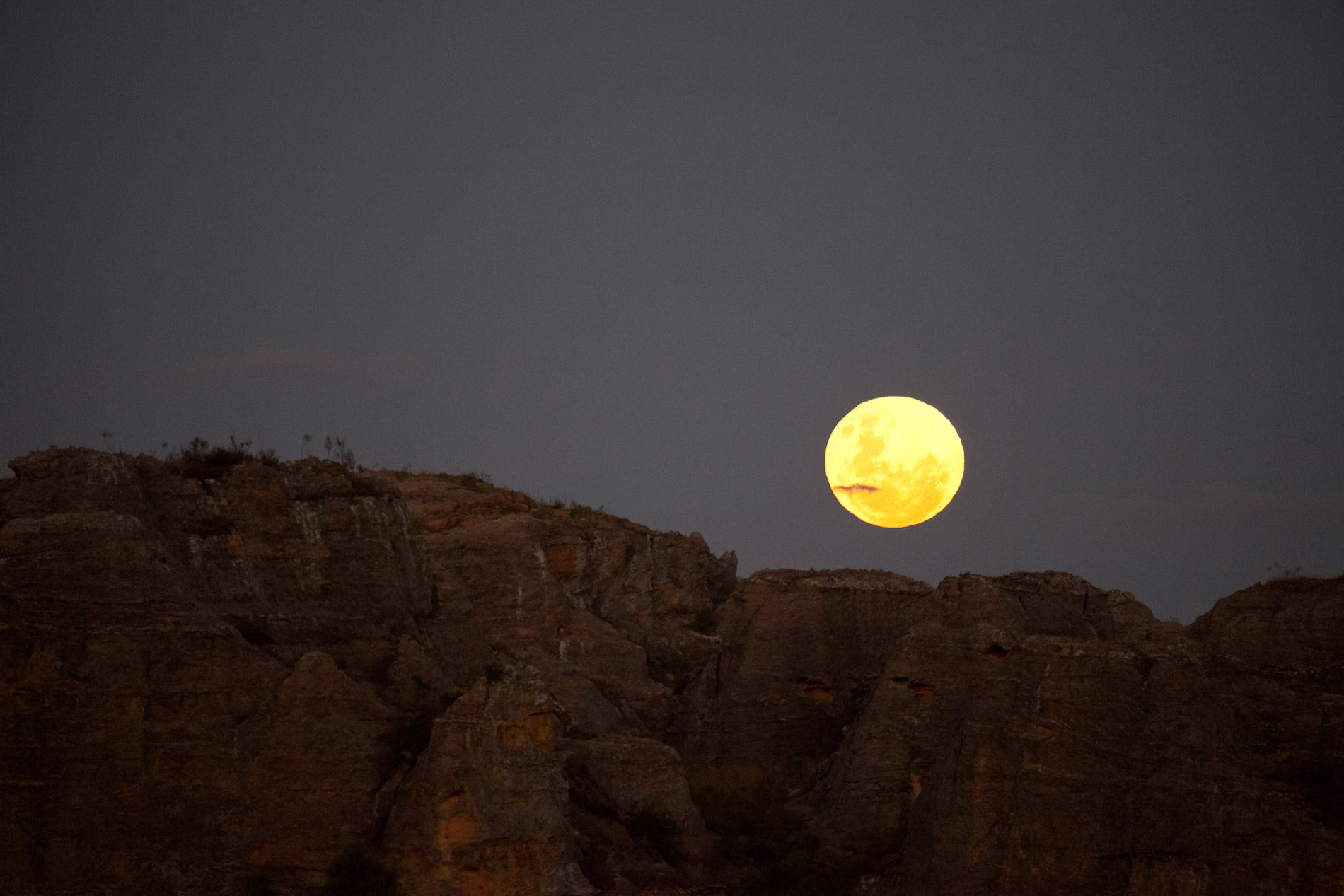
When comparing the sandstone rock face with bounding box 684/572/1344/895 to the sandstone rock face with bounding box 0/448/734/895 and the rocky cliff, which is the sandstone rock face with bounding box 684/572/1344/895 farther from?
the sandstone rock face with bounding box 0/448/734/895

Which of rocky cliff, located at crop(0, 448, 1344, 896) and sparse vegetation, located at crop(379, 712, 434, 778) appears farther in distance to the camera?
sparse vegetation, located at crop(379, 712, 434, 778)

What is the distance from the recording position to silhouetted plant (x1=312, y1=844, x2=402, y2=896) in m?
28.7

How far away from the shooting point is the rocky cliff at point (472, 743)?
28625mm

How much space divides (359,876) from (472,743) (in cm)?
342

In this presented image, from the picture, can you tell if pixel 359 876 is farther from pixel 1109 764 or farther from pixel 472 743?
pixel 1109 764

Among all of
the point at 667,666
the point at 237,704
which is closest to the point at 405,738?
the point at 237,704

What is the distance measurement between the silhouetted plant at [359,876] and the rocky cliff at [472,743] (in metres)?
0.31

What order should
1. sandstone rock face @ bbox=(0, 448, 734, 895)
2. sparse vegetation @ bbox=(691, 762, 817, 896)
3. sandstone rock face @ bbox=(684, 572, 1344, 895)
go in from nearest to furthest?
sandstone rock face @ bbox=(0, 448, 734, 895) → sandstone rock face @ bbox=(684, 572, 1344, 895) → sparse vegetation @ bbox=(691, 762, 817, 896)

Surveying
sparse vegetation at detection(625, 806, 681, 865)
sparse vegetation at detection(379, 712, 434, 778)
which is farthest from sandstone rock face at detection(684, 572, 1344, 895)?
sparse vegetation at detection(379, 712, 434, 778)

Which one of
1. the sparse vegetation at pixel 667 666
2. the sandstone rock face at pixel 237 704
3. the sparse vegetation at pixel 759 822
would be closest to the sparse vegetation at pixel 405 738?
the sandstone rock face at pixel 237 704

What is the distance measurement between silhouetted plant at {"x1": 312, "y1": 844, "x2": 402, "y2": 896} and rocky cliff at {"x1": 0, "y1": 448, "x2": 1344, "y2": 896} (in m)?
0.31

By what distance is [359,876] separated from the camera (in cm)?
2888

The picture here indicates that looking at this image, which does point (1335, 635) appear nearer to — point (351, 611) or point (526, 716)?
→ point (526, 716)

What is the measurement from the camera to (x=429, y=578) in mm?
38812
